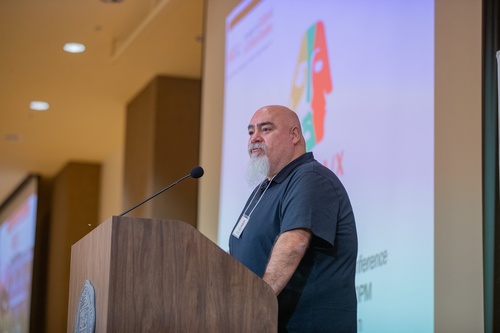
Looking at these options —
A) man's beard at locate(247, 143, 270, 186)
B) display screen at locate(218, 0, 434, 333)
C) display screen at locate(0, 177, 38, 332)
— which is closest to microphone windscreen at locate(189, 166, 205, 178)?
man's beard at locate(247, 143, 270, 186)

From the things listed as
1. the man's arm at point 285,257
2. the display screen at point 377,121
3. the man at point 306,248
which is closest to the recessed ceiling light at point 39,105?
the display screen at point 377,121

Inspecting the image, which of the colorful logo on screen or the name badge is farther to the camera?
the colorful logo on screen

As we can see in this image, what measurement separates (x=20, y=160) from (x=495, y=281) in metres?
9.33

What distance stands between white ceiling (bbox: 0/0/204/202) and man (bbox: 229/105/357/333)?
167 inches

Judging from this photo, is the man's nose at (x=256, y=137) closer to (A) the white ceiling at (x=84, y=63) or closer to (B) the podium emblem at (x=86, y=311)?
(B) the podium emblem at (x=86, y=311)

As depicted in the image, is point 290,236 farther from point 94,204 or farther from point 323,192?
point 94,204

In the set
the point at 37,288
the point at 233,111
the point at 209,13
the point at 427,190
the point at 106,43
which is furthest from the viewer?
the point at 37,288

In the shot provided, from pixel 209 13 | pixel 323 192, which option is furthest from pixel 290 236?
pixel 209 13

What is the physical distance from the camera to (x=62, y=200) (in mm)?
11375

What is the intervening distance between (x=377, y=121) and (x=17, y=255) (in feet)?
33.6

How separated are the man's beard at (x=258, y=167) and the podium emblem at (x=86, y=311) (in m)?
0.67

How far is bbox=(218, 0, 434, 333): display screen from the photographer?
3.15 m

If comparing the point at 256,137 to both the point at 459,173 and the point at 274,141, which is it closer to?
the point at 274,141

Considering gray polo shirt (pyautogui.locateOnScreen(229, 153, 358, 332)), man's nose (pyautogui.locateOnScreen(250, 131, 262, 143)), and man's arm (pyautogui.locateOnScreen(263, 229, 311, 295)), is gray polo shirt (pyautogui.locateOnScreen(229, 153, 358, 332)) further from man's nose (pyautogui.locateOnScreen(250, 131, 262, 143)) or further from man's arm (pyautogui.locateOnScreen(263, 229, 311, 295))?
man's nose (pyautogui.locateOnScreen(250, 131, 262, 143))
